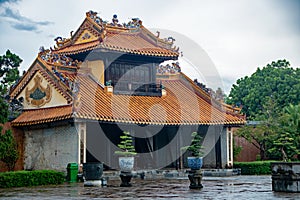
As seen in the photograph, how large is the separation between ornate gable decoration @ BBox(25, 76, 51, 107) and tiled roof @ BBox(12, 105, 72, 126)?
14.0 inches

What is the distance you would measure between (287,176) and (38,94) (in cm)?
1329

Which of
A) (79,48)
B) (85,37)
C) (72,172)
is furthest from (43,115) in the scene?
(85,37)

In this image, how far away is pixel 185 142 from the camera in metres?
26.9

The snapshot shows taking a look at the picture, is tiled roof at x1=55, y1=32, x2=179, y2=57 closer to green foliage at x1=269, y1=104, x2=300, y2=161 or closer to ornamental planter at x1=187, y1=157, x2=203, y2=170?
green foliage at x1=269, y1=104, x2=300, y2=161

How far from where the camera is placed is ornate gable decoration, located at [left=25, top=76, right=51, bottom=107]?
23.7 metres

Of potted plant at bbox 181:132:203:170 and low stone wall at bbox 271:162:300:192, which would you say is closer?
low stone wall at bbox 271:162:300:192

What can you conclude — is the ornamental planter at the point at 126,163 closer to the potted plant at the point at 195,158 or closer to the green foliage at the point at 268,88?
the potted plant at the point at 195,158

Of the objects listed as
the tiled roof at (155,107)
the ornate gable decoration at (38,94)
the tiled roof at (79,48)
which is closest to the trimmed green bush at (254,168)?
the tiled roof at (155,107)

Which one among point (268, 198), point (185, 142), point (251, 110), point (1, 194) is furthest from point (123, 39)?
point (251, 110)

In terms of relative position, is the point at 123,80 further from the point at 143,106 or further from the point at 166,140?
the point at 166,140

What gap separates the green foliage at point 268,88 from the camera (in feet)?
144

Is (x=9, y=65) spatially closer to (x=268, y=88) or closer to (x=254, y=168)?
(x=254, y=168)

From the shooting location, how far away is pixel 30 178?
63.4 feet

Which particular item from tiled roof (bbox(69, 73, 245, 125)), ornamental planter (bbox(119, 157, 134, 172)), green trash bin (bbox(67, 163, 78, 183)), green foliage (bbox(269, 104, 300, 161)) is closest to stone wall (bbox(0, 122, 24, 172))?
tiled roof (bbox(69, 73, 245, 125))
